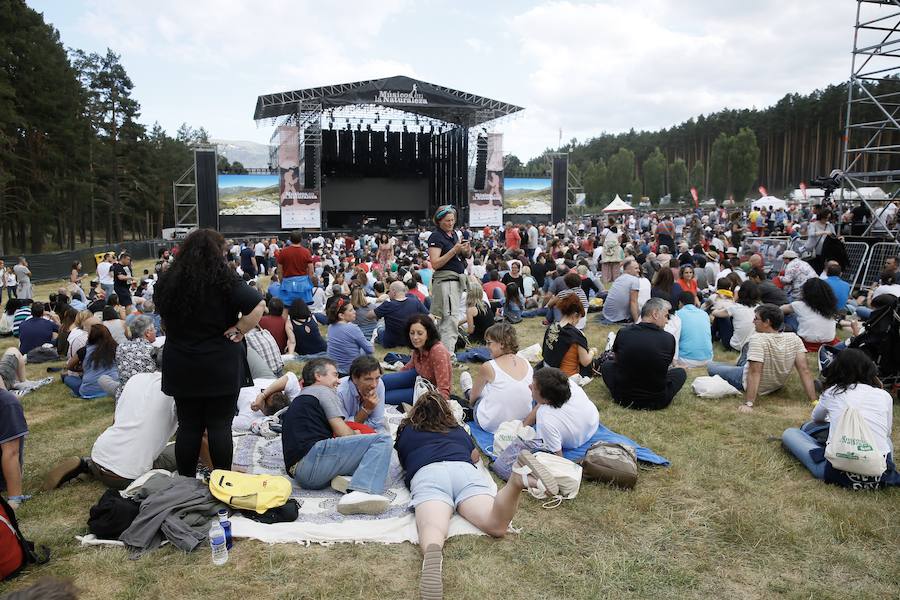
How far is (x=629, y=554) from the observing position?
108 inches

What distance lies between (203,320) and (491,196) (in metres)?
25.6

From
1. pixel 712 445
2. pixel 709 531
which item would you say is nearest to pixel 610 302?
pixel 712 445

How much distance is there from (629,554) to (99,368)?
16.4 feet

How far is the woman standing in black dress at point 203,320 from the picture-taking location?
292cm

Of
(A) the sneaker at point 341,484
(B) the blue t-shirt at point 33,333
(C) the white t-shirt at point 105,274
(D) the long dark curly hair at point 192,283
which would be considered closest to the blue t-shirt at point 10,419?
(D) the long dark curly hair at point 192,283

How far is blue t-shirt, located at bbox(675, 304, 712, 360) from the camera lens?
5.91 metres

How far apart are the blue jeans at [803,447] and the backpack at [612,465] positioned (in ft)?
3.44

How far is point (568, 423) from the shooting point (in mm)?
3723

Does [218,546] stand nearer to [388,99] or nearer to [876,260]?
[876,260]

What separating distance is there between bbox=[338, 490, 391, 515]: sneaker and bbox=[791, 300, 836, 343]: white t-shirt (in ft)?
15.4

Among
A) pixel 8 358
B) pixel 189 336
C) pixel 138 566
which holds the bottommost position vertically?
pixel 138 566

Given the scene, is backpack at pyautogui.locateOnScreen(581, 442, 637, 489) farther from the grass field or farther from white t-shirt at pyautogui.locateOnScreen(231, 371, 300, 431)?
white t-shirt at pyautogui.locateOnScreen(231, 371, 300, 431)

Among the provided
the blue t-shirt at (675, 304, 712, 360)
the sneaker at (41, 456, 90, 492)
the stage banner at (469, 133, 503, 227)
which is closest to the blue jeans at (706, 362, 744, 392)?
the blue t-shirt at (675, 304, 712, 360)

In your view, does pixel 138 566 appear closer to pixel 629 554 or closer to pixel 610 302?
pixel 629 554
